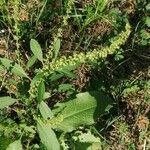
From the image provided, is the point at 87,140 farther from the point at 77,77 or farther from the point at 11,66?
the point at 11,66

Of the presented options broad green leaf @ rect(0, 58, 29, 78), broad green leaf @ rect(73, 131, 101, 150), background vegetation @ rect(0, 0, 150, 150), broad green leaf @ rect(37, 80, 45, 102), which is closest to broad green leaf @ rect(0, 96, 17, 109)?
background vegetation @ rect(0, 0, 150, 150)

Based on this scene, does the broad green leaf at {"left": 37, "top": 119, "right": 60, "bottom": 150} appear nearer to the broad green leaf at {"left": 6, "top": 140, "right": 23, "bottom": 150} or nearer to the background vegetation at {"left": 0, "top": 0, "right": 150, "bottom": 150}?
the background vegetation at {"left": 0, "top": 0, "right": 150, "bottom": 150}

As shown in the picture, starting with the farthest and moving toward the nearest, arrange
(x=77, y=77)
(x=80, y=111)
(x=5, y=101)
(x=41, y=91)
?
(x=77, y=77)
(x=80, y=111)
(x=5, y=101)
(x=41, y=91)

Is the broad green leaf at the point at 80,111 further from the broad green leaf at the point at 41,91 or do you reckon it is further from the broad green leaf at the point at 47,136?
the broad green leaf at the point at 41,91

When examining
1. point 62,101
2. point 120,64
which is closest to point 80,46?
point 120,64

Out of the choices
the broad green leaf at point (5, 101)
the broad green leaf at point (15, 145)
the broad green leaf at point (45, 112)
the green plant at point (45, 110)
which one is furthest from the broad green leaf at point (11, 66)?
the broad green leaf at point (15, 145)

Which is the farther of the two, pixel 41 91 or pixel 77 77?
pixel 77 77

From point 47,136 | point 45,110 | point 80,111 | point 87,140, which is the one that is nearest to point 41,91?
point 45,110

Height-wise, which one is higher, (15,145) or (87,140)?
(15,145)

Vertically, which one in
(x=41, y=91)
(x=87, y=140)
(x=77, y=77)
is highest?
(x=41, y=91)
